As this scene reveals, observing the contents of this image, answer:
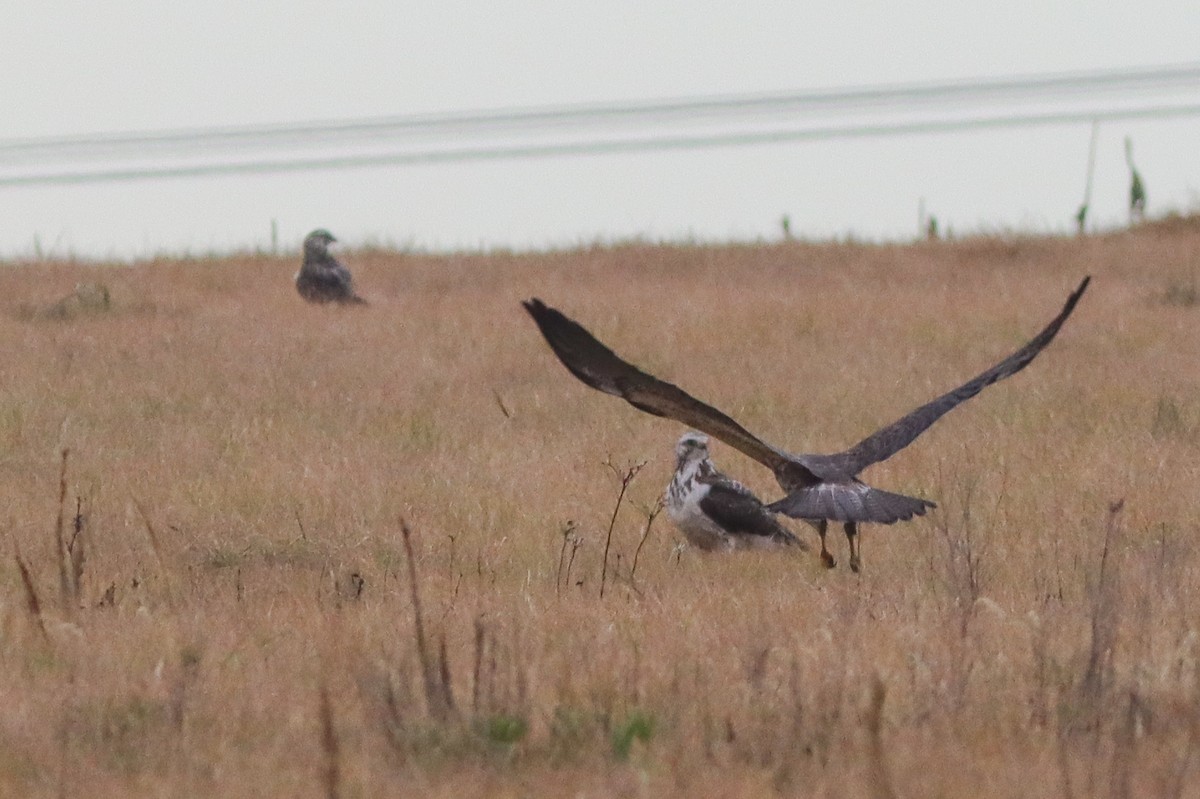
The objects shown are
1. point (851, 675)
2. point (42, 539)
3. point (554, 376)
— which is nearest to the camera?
point (851, 675)

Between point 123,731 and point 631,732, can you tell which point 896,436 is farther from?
point 123,731

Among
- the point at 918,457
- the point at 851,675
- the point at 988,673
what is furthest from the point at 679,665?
the point at 918,457

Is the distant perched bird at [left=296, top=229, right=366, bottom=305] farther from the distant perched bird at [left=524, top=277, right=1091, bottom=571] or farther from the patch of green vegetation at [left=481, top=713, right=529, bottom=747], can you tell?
the patch of green vegetation at [left=481, top=713, right=529, bottom=747]

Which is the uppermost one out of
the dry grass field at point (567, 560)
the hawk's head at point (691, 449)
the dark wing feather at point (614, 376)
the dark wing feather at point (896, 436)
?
the dark wing feather at point (614, 376)

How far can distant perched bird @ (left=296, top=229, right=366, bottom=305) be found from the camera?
17.7 metres

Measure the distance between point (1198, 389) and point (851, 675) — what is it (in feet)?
26.6

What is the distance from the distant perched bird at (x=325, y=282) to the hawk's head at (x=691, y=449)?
9428 millimetres

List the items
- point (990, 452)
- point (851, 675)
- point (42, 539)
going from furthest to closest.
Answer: point (990, 452)
point (42, 539)
point (851, 675)

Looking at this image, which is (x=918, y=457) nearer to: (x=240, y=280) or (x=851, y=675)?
(x=851, y=675)

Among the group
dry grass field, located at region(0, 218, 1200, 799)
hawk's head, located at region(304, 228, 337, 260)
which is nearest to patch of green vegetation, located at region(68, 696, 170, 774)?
dry grass field, located at region(0, 218, 1200, 799)

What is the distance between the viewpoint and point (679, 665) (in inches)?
226

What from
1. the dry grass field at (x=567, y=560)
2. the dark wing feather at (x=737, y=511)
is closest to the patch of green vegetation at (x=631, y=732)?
the dry grass field at (x=567, y=560)

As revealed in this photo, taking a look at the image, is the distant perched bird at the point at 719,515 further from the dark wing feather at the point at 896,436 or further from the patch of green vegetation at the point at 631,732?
the patch of green vegetation at the point at 631,732

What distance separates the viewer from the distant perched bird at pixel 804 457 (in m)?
5.89
